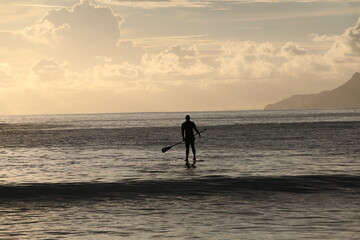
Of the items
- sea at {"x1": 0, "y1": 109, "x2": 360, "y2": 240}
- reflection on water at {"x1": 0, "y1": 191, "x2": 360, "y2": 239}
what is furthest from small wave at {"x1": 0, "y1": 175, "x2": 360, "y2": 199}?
reflection on water at {"x1": 0, "y1": 191, "x2": 360, "y2": 239}

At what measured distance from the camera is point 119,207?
1426cm

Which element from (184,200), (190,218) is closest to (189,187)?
(184,200)

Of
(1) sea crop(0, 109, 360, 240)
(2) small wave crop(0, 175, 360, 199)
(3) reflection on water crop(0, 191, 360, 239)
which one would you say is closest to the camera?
(3) reflection on water crop(0, 191, 360, 239)

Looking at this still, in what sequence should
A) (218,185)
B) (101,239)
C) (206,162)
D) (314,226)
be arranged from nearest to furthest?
(101,239), (314,226), (218,185), (206,162)

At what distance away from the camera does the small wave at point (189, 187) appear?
16750 millimetres

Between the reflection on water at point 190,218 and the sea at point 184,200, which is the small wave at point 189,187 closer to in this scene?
the sea at point 184,200

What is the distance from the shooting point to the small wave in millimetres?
16750

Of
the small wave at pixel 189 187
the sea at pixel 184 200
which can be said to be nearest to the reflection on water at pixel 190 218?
the sea at pixel 184 200

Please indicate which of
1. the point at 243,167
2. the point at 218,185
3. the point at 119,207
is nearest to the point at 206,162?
the point at 243,167

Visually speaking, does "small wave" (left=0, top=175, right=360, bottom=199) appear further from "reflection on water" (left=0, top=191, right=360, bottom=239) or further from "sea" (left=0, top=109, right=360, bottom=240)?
"reflection on water" (left=0, top=191, right=360, bottom=239)

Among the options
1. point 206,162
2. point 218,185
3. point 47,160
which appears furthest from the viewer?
point 47,160

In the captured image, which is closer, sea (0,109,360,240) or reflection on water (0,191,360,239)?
reflection on water (0,191,360,239)

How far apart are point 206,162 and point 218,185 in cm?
906

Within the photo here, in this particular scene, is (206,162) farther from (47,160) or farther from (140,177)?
(47,160)
